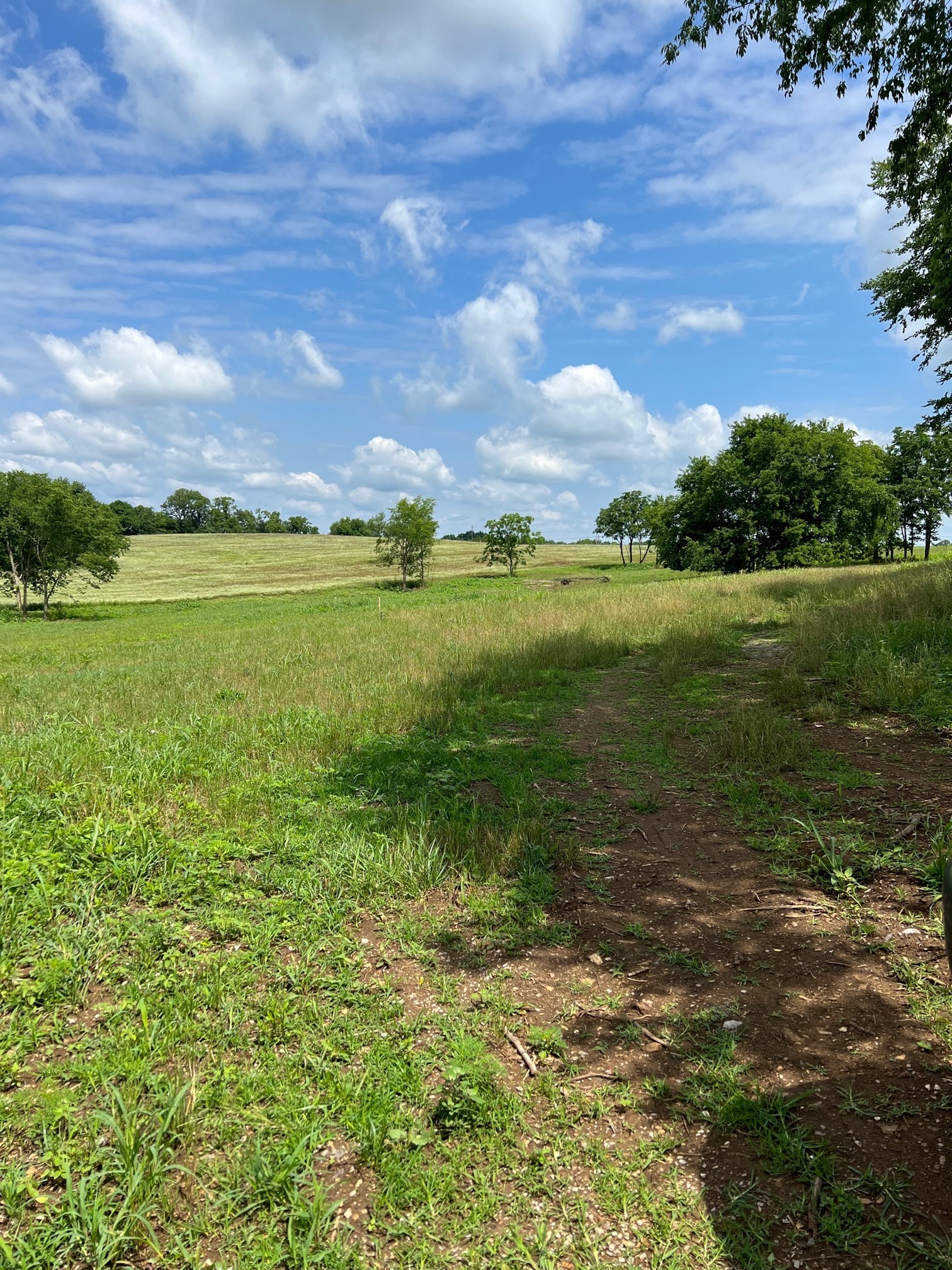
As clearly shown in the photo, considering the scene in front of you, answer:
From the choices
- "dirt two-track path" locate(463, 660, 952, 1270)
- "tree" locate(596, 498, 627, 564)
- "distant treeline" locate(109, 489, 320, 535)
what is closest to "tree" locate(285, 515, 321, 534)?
"distant treeline" locate(109, 489, 320, 535)

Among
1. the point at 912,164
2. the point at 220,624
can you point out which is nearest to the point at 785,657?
the point at 912,164

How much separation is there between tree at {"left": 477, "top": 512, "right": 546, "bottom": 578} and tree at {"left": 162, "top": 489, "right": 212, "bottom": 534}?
103887 mm

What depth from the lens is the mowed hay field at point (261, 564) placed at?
197 ft

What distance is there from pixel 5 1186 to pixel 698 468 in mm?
56464

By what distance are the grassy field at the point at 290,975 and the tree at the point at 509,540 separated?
64896mm

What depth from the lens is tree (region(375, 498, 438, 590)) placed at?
2522 inches

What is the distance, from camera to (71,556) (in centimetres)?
4653

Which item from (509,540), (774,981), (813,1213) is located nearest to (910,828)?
(774,981)

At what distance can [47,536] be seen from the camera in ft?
148

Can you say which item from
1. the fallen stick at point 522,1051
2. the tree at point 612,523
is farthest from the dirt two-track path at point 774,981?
the tree at point 612,523

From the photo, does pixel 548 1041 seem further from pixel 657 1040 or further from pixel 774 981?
pixel 774 981

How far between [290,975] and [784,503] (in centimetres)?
5119

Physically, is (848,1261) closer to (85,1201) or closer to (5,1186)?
(85,1201)

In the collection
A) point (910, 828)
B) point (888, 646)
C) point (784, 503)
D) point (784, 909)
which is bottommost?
point (784, 909)
